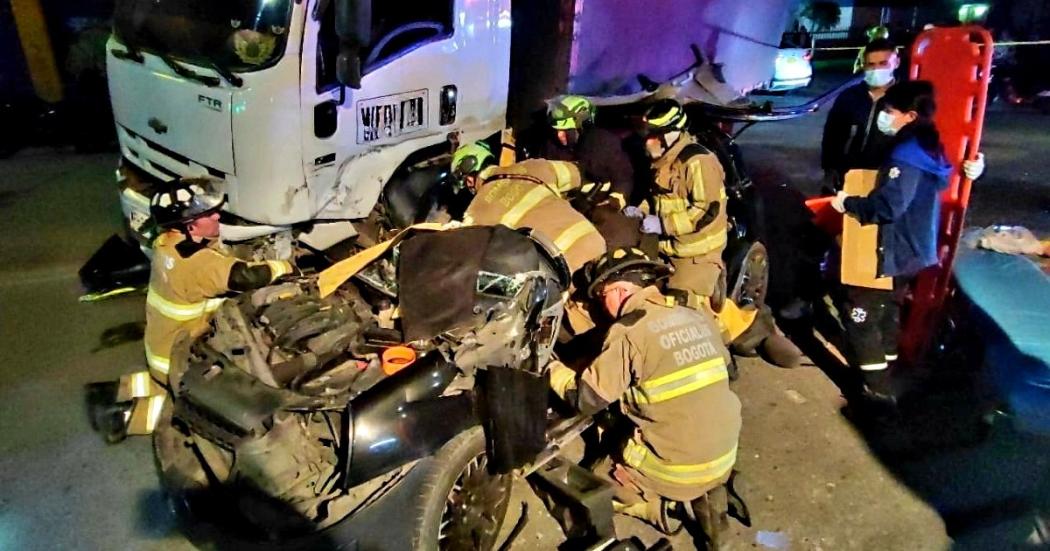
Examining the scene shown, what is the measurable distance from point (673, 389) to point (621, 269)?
24.2 inches

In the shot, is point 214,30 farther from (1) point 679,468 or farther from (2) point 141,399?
(1) point 679,468

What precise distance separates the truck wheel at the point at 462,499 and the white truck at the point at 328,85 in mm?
1901

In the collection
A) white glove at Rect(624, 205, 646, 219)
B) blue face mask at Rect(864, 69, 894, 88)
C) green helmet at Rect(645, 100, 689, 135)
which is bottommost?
white glove at Rect(624, 205, 646, 219)

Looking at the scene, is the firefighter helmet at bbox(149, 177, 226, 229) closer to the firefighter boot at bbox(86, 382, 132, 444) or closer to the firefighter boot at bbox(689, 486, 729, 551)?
the firefighter boot at bbox(86, 382, 132, 444)

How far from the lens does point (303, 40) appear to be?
12.4ft

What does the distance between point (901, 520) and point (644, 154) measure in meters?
2.57

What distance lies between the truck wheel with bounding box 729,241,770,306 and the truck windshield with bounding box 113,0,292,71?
3.01 m

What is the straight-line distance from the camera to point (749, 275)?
498cm

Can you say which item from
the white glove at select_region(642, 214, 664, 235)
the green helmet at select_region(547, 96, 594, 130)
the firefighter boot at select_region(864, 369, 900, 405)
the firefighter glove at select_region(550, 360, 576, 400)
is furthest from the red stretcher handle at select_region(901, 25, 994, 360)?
the firefighter glove at select_region(550, 360, 576, 400)

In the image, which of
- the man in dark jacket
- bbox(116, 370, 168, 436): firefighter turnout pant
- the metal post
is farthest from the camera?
the metal post

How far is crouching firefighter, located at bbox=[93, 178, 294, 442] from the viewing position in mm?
3383

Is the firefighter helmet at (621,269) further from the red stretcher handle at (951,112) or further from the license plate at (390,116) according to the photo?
the red stretcher handle at (951,112)

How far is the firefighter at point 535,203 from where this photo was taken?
3.51 meters

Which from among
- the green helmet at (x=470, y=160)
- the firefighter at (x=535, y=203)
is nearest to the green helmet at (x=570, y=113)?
the firefighter at (x=535, y=203)
